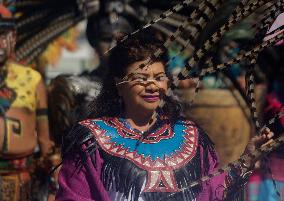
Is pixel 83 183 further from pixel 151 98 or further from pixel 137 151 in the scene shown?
pixel 151 98

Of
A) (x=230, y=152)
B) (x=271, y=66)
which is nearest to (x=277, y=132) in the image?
(x=271, y=66)

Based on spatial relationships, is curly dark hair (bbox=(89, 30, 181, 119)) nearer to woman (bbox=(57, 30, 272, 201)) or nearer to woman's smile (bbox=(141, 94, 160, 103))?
woman (bbox=(57, 30, 272, 201))

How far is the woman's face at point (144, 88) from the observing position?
3029 millimetres

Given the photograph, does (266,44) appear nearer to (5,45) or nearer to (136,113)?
(136,113)

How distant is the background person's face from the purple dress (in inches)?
68.8

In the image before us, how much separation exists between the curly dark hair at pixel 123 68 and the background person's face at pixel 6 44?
153cm

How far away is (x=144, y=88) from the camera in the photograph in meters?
3.08

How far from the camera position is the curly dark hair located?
10.7 ft

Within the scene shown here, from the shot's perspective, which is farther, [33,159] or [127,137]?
[33,159]

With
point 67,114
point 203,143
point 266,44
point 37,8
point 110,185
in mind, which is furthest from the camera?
point 37,8

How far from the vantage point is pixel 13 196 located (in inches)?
187

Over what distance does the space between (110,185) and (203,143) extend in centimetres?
48

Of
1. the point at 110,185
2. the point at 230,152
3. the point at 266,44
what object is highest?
the point at 266,44

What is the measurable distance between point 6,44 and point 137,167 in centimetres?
210
